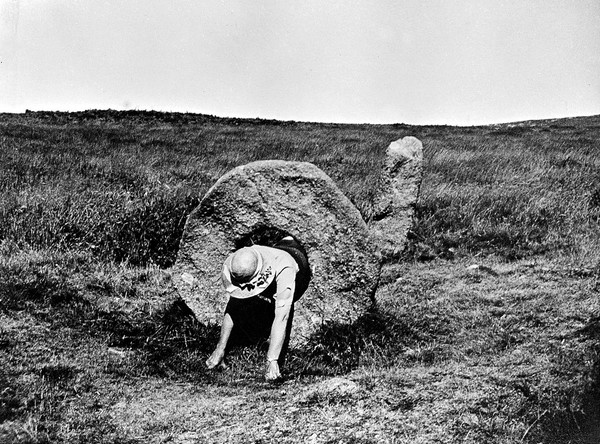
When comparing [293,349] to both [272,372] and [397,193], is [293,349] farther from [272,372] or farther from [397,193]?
[397,193]

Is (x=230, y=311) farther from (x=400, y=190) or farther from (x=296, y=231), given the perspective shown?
(x=400, y=190)

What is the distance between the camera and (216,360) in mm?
6098

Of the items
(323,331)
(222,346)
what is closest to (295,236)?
(323,331)

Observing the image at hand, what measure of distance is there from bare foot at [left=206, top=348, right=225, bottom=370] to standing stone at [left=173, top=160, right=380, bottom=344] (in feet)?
2.60

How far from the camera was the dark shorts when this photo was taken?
6.48 metres

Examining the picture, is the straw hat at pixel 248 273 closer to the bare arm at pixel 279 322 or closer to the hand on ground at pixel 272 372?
the bare arm at pixel 279 322

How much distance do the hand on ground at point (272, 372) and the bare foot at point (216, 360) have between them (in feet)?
1.62

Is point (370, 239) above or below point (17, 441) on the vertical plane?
above

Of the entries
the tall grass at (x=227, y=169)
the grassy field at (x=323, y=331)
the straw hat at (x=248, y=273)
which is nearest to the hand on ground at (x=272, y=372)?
the grassy field at (x=323, y=331)

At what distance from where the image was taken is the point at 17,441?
4418mm

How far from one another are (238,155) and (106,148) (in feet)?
11.2

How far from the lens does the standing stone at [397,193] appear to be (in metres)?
10.0

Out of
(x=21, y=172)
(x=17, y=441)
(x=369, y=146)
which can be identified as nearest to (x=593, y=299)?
(x=17, y=441)

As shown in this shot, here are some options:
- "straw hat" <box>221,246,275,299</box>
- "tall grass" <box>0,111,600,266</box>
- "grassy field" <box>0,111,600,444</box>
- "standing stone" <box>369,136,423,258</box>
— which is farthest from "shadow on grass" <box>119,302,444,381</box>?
"standing stone" <box>369,136,423,258</box>
